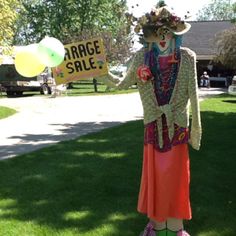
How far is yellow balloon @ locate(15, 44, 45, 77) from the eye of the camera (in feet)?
14.0

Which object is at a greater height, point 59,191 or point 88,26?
point 88,26

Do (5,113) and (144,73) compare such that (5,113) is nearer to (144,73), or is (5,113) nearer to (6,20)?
(6,20)

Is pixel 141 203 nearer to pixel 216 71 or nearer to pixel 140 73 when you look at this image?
pixel 140 73

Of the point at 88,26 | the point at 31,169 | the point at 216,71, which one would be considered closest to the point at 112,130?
the point at 31,169

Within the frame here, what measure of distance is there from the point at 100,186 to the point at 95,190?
0.64 ft

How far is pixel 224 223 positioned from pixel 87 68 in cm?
227

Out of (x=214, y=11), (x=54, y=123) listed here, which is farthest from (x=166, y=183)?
(x=214, y=11)

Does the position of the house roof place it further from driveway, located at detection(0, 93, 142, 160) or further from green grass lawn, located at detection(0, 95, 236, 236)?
green grass lawn, located at detection(0, 95, 236, 236)

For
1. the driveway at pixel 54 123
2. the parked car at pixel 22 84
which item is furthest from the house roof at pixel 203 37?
the driveway at pixel 54 123

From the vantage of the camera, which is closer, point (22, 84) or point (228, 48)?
point (228, 48)

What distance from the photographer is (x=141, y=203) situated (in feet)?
14.3

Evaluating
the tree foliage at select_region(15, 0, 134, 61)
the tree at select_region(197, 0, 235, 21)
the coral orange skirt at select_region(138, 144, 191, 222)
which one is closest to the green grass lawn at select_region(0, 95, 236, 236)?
the coral orange skirt at select_region(138, 144, 191, 222)

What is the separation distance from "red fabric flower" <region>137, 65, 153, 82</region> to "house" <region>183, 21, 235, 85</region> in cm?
3678

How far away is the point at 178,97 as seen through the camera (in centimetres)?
412
